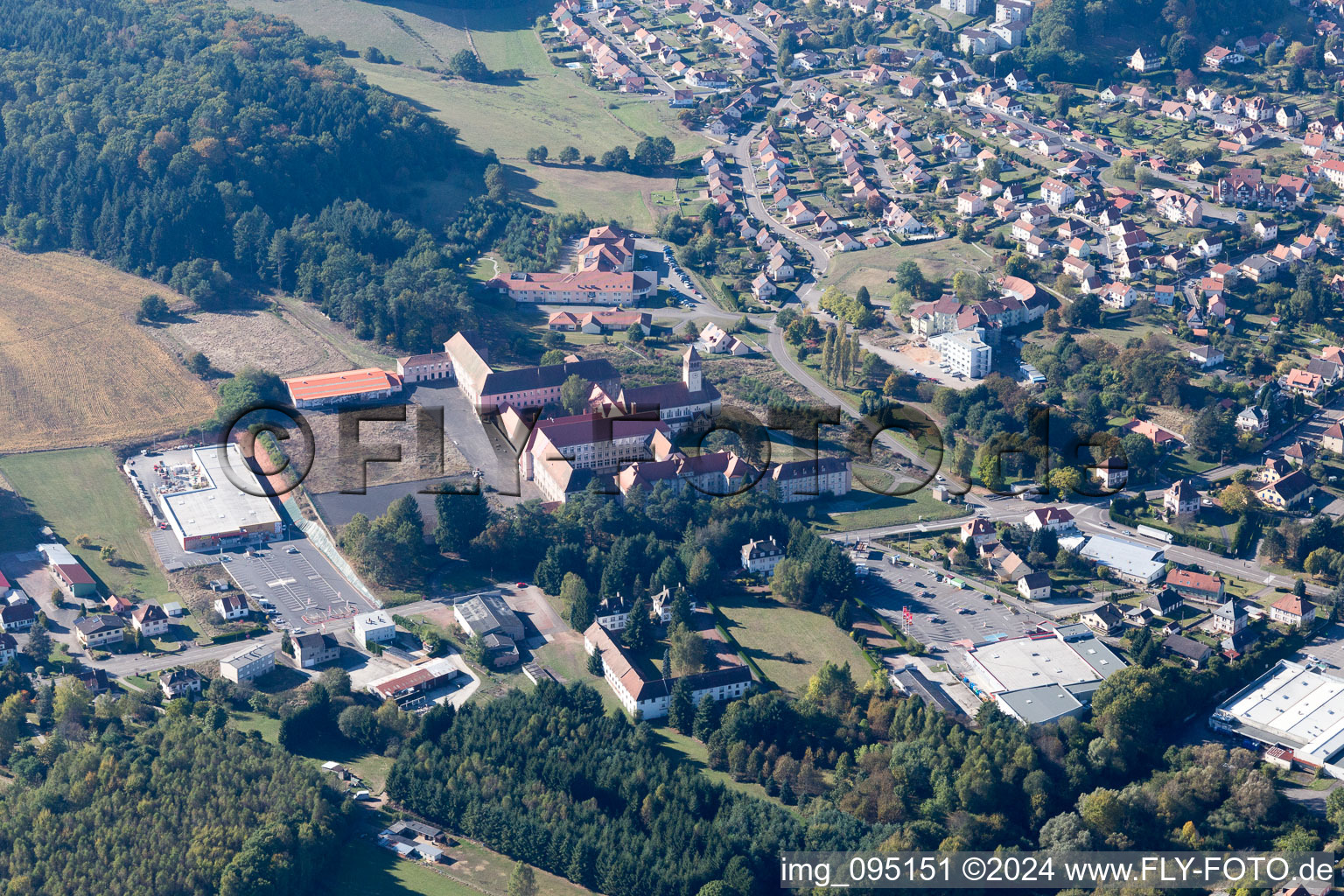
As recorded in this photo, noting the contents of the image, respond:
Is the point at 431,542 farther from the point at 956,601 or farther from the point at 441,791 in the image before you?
the point at 956,601

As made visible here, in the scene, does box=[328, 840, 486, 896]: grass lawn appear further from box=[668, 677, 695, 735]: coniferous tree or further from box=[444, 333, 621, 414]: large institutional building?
box=[444, 333, 621, 414]: large institutional building

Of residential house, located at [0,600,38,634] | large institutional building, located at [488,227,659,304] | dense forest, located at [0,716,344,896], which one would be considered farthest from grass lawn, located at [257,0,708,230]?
dense forest, located at [0,716,344,896]

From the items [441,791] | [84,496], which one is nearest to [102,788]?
[441,791]

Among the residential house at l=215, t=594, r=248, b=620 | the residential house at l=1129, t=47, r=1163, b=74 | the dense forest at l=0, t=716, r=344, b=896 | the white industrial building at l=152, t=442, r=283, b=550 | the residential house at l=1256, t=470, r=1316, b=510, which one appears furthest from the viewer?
the residential house at l=1129, t=47, r=1163, b=74

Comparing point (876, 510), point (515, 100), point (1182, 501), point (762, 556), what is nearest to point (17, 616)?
point (762, 556)

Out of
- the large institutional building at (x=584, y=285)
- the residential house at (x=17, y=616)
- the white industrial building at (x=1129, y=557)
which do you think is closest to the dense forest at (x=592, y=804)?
the residential house at (x=17, y=616)

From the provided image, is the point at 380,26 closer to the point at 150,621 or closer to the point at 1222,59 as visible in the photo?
the point at 1222,59

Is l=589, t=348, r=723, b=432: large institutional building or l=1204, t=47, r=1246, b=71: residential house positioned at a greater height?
l=1204, t=47, r=1246, b=71: residential house
